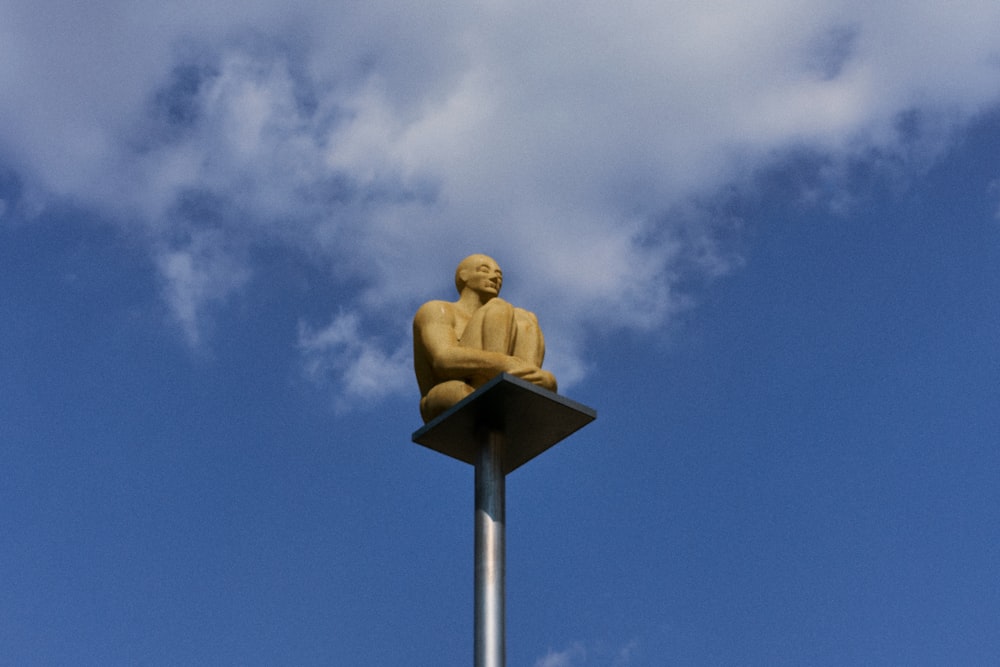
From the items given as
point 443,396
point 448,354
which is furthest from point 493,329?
point 443,396

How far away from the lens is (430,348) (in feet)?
36.1

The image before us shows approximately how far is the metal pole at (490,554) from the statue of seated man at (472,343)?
0.61m

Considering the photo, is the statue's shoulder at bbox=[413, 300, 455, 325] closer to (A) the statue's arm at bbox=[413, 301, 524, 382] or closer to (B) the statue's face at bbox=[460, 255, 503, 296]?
(A) the statue's arm at bbox=[413, 301, 524, 382]

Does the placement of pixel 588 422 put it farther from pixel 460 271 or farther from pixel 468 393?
pixel 460 271

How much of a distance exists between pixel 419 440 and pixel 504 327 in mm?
1368

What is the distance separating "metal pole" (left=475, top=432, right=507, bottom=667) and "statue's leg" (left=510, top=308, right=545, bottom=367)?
36.2 inches

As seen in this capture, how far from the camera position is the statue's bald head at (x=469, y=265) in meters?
11.9

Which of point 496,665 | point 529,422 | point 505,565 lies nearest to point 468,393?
point 529,422

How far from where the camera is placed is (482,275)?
1179cm

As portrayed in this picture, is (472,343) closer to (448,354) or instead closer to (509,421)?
(448,354)

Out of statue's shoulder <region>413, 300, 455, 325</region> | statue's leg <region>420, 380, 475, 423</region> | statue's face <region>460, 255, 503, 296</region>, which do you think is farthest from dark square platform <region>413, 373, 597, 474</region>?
statue's face <region>460, 255, 503, 296</region>

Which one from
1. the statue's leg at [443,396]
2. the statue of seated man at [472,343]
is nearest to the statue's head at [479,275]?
the statue of seated man at [472,343]

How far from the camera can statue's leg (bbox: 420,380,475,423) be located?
1054cm

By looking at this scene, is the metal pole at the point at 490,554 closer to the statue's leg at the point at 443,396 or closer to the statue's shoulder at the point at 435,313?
the statue's leg at the point at 443,396
